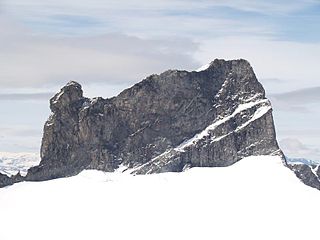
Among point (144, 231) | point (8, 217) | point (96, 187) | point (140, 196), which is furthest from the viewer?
point (96, 187)

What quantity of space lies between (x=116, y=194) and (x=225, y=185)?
78.1 feet

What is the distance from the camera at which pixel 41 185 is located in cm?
19400

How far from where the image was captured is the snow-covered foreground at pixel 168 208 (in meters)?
149

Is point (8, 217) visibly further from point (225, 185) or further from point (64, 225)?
point (225, 185)

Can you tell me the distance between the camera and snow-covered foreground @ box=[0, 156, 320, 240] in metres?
149

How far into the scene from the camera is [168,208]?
164 meters

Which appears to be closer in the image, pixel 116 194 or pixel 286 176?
pixel 116 194

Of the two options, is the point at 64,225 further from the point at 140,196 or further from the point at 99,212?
the point at 140,196

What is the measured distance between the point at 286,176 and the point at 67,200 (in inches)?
1998

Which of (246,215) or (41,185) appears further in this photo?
(41,185)

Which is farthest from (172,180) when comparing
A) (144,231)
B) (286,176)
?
(144,231)

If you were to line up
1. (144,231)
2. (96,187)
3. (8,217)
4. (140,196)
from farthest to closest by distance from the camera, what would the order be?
(96,187) < (140,196) < (8,217) < (144,231)

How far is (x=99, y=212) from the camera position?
532 ft

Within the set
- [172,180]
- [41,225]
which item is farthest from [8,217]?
[172,180]
